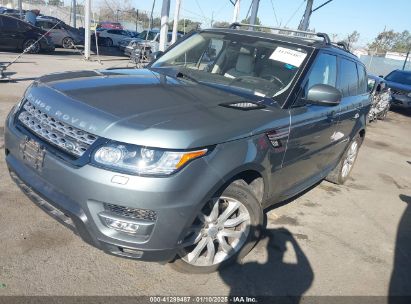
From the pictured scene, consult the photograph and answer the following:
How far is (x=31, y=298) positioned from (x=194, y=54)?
2.84 metres

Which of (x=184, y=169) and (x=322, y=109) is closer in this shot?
(x=184, y=169)

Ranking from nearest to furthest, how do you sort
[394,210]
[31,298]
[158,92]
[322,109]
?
[31,298] < [158,92] < [322,109] < [394,210]

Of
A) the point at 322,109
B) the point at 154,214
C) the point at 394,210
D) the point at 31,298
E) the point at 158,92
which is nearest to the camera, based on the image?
the point at 154,214

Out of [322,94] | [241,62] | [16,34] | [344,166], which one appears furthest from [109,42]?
[322,94]

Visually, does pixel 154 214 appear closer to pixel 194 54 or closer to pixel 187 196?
pixel 187 196

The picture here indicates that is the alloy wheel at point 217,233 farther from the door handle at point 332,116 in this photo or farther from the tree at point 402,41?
the tree at point 402,41

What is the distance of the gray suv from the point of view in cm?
250

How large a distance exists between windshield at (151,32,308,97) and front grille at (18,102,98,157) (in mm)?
1561

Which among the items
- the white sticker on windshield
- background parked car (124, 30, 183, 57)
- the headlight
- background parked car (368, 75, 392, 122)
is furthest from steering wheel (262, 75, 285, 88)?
background parked car (124, 30, 183, 57)

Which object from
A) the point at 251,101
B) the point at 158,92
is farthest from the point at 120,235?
the point at 251,101

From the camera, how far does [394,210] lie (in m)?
5.35

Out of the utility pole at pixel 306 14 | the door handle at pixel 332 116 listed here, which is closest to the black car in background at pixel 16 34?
the utility pole at pixel 306 14

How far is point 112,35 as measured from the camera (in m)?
28.1

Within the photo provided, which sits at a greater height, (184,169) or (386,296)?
(184,169)
